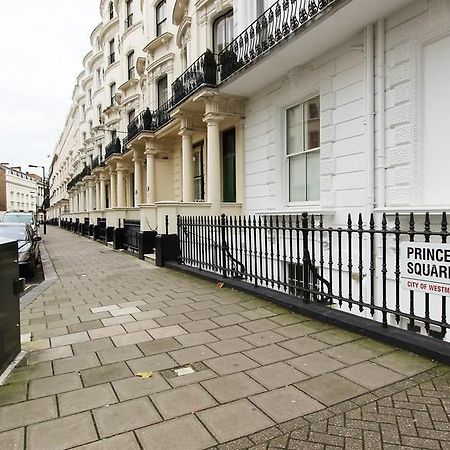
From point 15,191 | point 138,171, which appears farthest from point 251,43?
point 15,191

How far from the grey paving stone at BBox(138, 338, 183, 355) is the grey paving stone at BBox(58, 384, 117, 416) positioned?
776 mm

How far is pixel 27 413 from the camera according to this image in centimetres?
266

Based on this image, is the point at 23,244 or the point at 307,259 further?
the point at 23,244

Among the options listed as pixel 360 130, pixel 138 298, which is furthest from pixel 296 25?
pixel 138 298

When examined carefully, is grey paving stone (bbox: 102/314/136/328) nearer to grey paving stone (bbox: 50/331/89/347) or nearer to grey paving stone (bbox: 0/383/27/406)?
grey paving stone (bbox: 50/331/89/347)

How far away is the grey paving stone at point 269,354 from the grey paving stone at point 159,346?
2.48ft

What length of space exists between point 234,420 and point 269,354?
3.82 feet

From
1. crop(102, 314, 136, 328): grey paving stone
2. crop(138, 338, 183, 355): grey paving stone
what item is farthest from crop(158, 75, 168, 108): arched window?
crop(138, 338, 183, 355): grey paving stone

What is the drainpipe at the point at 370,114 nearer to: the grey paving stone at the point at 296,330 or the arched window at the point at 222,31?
the grey paving stone at the point at 296,330

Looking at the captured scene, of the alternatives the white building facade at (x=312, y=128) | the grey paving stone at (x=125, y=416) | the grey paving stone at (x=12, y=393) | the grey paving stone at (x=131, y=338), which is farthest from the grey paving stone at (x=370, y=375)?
the grey paving stone at (x=12, y=393)

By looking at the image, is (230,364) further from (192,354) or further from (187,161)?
(187,161)

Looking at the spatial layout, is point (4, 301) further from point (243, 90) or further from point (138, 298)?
point (243, 90)

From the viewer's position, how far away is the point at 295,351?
145 inches

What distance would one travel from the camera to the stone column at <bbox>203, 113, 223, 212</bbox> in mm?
10570
